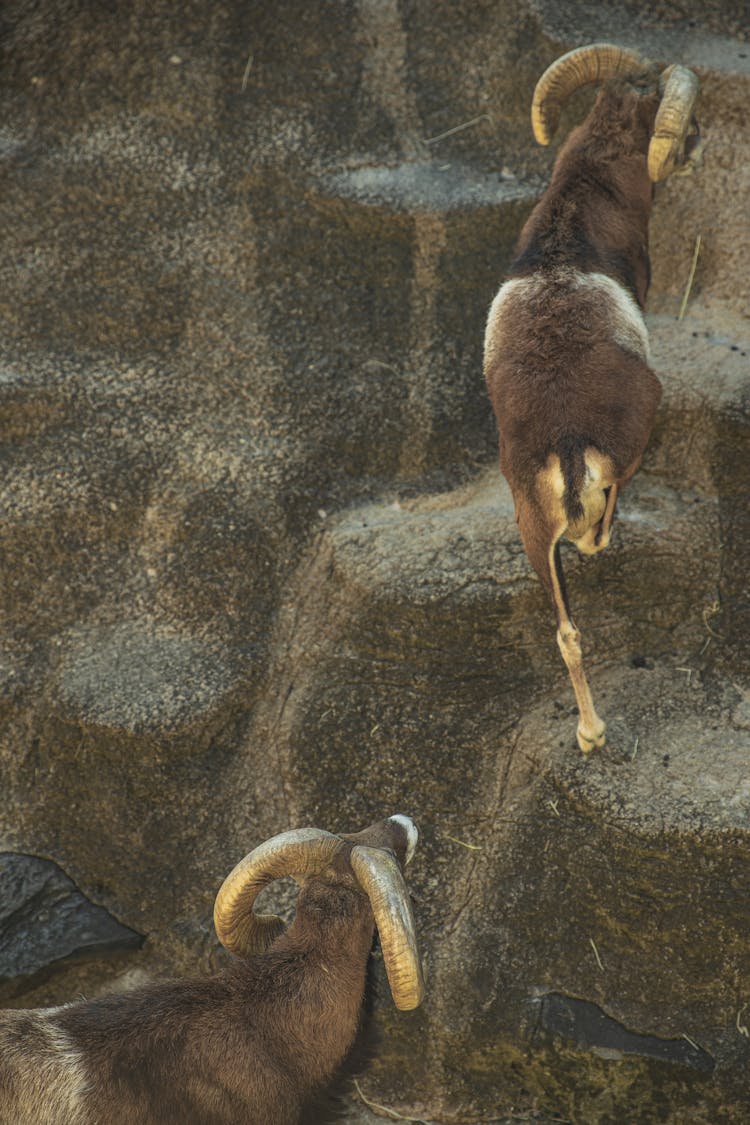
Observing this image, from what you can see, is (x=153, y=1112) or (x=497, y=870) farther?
(x=497, y=870)

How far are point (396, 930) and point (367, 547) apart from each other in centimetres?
296

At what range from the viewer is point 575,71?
20.8 ft

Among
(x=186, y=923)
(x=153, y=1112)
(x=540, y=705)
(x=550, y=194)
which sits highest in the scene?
(x=550, y=194)

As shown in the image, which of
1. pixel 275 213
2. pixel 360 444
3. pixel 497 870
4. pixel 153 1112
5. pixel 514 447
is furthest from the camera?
pixel 275 213

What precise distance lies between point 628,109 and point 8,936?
538 cm

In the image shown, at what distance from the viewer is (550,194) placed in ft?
20.3

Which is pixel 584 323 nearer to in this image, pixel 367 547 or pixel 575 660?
pixel 575 660

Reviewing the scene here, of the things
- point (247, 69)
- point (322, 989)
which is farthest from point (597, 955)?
point (247, 69)

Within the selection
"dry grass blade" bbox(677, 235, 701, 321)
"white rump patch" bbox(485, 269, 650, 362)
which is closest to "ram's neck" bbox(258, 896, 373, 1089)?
"white rump patch" bbox(485, 269, 650, 362)

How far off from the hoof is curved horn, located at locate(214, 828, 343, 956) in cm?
169

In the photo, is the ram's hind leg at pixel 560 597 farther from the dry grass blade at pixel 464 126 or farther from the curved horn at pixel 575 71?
the dry grass blade at pixel 464 126

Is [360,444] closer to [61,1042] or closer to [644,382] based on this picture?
[644,382]

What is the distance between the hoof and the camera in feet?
19.2

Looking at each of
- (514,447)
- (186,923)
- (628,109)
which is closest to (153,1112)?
(186,923)
